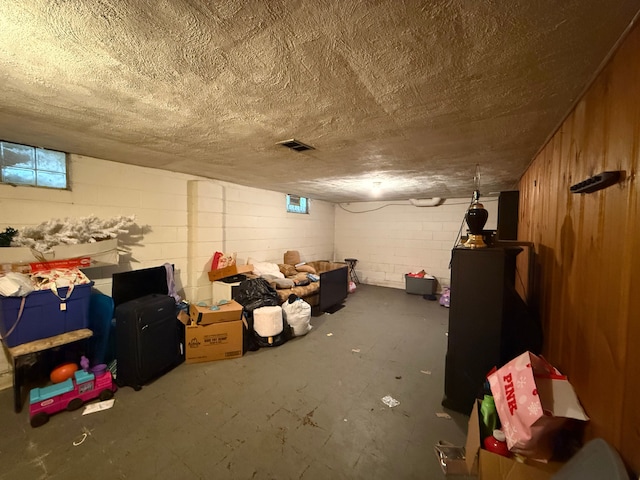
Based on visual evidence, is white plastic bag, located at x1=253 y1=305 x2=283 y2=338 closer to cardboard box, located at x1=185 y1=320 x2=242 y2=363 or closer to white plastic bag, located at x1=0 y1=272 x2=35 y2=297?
cardboard box, located at x1=185 y1=320 x2=242 y2=363

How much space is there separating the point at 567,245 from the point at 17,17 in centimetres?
268

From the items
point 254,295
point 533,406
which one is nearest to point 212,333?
point 254,295

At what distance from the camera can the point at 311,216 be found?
6332 millimetres

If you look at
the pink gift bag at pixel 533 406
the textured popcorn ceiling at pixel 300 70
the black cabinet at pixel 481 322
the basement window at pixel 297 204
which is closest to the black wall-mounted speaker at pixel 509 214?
the textured popcorn ceiling at pixel 300 70

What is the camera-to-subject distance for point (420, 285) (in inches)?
223

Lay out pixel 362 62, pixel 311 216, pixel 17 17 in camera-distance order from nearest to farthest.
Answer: pixel 17 17, pixel 362 62, pixel 311 216

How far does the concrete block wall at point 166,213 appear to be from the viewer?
2482mm

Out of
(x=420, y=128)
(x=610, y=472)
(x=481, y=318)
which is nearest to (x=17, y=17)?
(x=420, y=128)

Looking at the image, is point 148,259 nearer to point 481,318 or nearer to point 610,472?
point 481,318

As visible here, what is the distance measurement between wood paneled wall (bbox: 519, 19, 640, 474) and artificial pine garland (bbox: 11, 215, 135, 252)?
11.9 feet

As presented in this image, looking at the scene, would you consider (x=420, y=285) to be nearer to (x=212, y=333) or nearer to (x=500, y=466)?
(x=212, y=333)

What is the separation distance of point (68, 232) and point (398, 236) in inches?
232

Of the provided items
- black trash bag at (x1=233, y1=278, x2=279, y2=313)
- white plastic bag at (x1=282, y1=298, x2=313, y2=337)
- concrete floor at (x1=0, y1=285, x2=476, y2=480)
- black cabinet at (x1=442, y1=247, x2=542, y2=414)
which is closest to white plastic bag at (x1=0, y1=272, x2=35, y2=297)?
concrete floor at (x1=0, y1=285, x2=476, y2=480)

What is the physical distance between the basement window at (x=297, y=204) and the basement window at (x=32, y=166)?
3.63m
